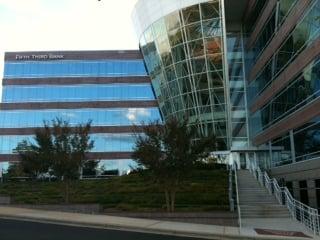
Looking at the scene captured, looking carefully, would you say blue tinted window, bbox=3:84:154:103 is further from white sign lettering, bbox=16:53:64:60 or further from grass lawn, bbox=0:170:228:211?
grass lawn, bbox=0:170:228:211

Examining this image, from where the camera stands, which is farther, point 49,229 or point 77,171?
point 77,171

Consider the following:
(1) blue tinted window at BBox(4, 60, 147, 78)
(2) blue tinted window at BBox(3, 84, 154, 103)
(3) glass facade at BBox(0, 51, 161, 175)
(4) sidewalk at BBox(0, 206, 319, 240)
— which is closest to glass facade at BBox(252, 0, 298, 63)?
(4) sidewalk at BBox(0, 206, 319, 240)

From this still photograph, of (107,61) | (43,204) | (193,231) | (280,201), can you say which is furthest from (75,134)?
(107,61)

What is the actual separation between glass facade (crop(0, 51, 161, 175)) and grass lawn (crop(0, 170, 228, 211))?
33133 mm

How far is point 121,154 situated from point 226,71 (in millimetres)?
24637

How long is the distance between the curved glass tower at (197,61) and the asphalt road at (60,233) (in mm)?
32485

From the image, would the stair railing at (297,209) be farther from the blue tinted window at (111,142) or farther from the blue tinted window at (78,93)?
the blue tinted window at (78,93)

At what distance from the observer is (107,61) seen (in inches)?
3004

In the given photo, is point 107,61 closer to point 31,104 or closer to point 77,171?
point 31,104

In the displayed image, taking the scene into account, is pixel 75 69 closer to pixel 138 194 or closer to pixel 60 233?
pixel 138 194

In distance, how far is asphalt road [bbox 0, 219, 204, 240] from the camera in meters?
16.2

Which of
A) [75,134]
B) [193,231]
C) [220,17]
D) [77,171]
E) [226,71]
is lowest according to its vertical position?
[193,231]

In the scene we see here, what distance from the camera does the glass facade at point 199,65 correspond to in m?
52.6

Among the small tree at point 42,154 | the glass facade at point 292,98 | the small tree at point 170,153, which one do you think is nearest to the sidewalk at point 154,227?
the small tree at point 170,153
